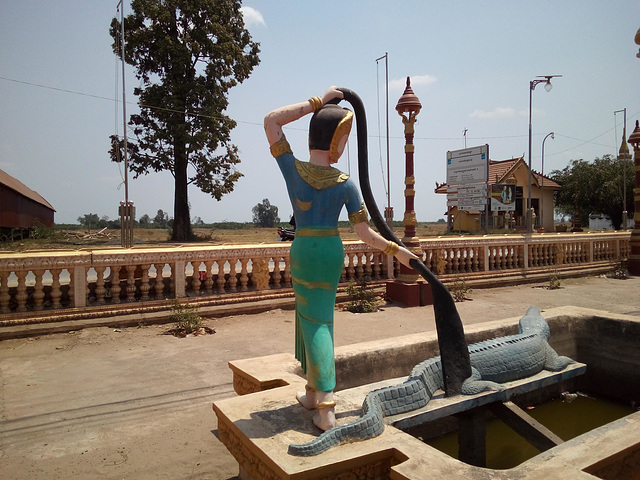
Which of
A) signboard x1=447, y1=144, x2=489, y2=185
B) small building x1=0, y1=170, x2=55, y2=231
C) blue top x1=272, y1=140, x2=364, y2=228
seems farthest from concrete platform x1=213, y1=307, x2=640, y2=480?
small building x1=0, y1=170, x2=55, y2=231

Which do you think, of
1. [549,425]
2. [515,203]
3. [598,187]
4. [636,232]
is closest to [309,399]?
[549,425]

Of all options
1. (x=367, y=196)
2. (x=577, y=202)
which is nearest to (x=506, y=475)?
(x=367, y=196)

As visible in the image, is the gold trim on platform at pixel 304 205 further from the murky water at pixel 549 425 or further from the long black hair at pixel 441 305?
the murky water at pixel 549 425

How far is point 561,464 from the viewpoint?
6.88 feet

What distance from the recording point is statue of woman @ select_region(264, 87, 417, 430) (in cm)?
269

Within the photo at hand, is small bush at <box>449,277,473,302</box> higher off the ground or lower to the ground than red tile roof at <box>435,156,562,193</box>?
lower

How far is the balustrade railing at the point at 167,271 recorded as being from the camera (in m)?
5.87

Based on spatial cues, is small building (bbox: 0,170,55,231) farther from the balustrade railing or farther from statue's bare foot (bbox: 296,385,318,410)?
statue's bare foot (bbox: 296,385,318,410)

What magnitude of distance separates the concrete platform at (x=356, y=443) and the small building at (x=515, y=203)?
21964 millimetres

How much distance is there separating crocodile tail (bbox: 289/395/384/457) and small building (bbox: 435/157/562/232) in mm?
22722

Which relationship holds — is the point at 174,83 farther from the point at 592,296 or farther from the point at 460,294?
the point at 592,296

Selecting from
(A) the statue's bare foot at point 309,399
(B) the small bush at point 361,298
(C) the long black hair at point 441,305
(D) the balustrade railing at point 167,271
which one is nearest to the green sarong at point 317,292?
(A) the statue's bare foot at point 309,399

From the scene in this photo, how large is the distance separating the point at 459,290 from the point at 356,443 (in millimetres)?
6992

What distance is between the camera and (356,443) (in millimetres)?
2406
